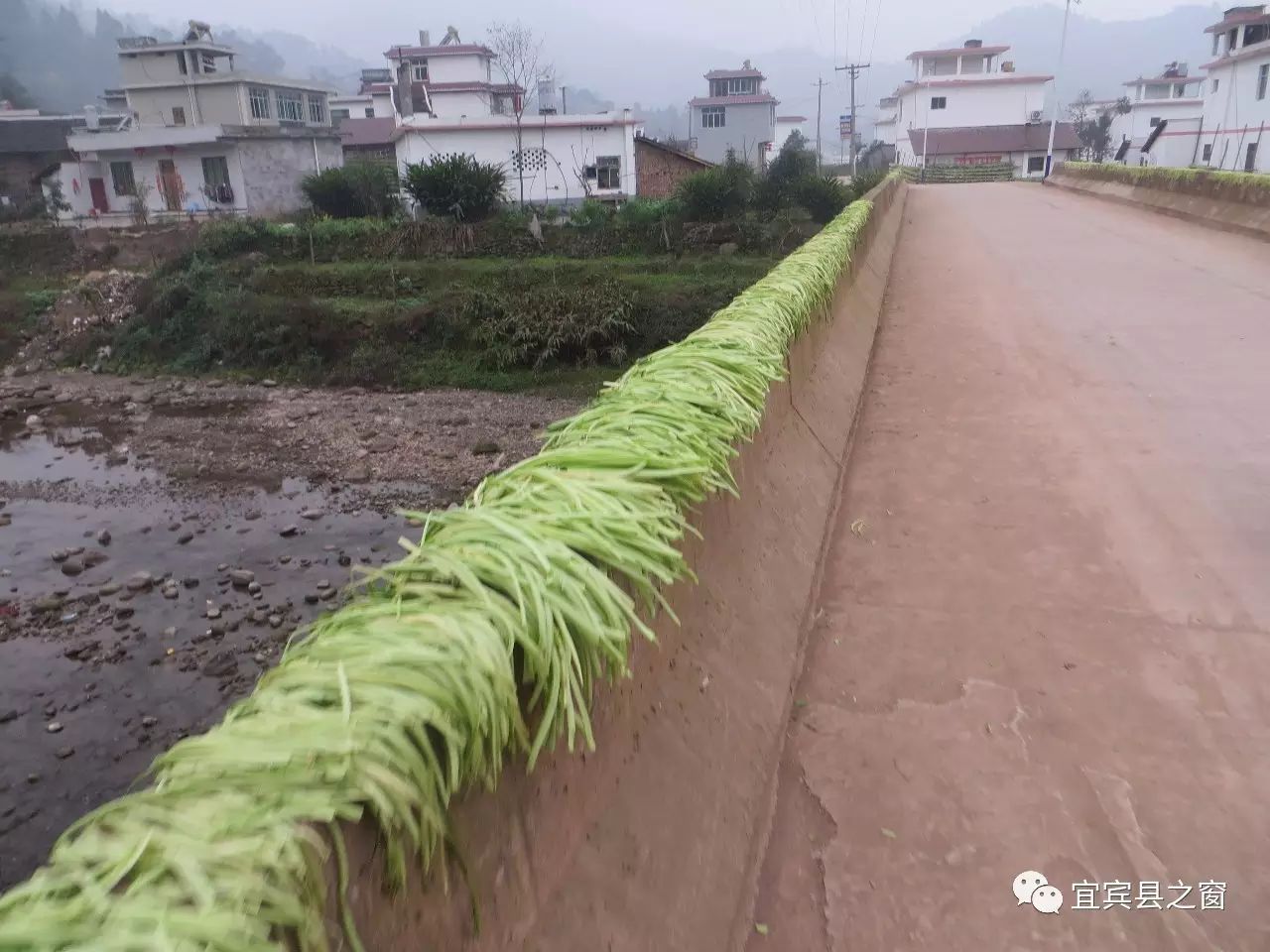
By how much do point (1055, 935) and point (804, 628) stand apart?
123 cm

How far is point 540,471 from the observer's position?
6.64ft

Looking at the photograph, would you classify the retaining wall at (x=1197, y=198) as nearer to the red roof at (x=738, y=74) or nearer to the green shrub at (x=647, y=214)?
the green shrub at (x=647, y=214)

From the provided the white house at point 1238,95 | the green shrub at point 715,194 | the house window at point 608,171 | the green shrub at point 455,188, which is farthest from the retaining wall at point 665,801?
the white house at point 1238,95

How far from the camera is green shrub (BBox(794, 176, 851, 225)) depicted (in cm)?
2530

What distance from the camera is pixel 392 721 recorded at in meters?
1.21

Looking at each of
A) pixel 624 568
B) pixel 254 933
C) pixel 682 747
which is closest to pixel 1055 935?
pixel 682 747

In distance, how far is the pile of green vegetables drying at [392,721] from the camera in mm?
976

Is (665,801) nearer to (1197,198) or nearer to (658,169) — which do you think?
(1197,198)

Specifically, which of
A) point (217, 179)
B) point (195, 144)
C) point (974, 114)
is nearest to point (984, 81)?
point (974, 114)

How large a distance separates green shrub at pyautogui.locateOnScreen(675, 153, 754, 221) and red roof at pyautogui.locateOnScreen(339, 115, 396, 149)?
837 inches

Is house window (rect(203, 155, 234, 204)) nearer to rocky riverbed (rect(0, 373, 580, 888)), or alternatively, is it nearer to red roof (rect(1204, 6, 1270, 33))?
rocky riverbed (rect(0, 373, 580, 888))

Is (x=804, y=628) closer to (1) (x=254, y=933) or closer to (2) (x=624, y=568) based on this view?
(2) (x=624, y=568)

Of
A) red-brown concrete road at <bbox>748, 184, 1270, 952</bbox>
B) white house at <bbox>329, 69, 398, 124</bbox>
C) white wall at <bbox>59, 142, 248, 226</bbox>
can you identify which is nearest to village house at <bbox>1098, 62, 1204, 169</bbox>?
white house at <bbox>329, 69, 398, 124</bbox>

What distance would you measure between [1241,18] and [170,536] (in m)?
45.2
